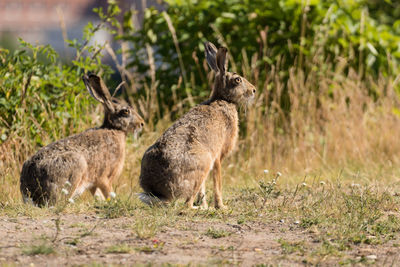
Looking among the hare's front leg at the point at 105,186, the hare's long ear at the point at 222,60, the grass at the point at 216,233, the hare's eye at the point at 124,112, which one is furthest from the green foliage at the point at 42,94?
the grass at the point at 216,233

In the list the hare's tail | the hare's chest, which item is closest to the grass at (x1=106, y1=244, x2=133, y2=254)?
the hare's tail

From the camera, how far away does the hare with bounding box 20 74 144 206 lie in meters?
5.76

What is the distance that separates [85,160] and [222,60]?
5.49ft

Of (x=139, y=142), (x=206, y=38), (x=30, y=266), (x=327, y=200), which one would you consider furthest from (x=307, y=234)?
(x=206, y=38)

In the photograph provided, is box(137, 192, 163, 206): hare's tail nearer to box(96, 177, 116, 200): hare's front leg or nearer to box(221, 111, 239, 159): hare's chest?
box(96, 177, 116, 200): hare's front leg

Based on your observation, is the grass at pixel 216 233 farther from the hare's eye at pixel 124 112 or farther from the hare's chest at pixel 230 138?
the hare's eye at pixel 124 112

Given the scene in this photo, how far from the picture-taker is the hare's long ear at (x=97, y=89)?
6.57 metres

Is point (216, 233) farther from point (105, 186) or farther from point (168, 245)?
point (105, 186)

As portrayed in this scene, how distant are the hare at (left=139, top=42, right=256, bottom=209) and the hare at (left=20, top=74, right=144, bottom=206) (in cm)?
47

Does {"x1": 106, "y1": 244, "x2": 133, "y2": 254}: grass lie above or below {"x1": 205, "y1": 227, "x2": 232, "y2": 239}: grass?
above

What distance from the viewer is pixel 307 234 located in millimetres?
5027

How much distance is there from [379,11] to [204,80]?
21.4 feet

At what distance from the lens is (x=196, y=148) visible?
225 inches

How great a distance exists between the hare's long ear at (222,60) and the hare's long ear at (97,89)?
121 centimetres
